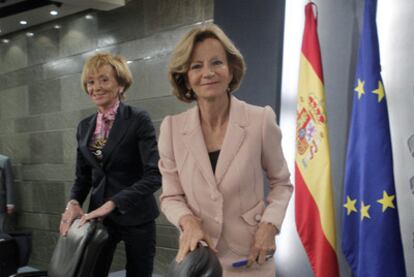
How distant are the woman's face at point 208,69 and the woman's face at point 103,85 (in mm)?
922

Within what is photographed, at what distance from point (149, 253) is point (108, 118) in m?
0.64

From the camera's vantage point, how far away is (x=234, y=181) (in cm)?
140

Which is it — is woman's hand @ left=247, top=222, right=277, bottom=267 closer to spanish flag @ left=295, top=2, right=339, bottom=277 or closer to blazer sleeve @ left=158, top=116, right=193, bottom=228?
blazer sleeve @ left=158, top=116, right=193, bottom=228

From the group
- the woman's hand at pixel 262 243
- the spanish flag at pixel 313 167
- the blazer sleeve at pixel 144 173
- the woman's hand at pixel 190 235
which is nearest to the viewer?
the woman's hand at pixel 190 235

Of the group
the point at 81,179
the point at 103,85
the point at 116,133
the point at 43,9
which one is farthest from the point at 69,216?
the point at 43,9

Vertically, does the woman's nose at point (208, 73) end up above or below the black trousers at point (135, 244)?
above

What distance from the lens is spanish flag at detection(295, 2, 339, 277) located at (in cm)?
280

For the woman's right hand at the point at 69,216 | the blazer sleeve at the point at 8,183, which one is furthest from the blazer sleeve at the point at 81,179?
the blazer sleeve at the point at 8,183

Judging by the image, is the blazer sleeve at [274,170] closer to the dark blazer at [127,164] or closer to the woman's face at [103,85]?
the dark blazer at [127,164]

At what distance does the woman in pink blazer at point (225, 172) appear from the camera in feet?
4.60

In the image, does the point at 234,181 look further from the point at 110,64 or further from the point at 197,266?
the point at 110,64

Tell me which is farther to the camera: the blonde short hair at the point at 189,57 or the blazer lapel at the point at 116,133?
the blazer lapel at the point at 116,133

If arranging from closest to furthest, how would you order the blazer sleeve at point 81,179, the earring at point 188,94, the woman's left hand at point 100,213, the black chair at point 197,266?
the black chair at point 197,266 → the earring at point 188,94 → the woman's left hand at point 100,213 → the blazer sleeve at point 81,179

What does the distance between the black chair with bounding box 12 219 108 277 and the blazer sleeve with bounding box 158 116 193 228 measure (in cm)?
52
